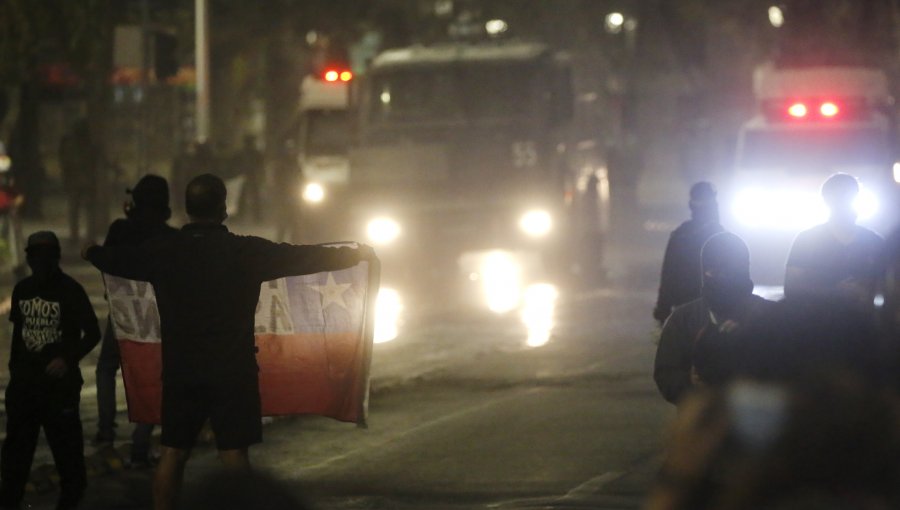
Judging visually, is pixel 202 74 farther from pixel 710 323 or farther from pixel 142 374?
pixel 710 323

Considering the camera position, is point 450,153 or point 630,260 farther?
point 630,260

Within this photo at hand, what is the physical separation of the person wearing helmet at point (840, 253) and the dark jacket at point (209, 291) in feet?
6.75

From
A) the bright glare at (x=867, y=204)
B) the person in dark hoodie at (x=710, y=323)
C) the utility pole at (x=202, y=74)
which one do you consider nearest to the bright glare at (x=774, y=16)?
the utility pole at (x=202, y=74)

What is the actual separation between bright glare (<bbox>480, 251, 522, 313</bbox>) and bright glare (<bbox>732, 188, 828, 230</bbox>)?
9.03 feet

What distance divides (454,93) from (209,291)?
14833mm

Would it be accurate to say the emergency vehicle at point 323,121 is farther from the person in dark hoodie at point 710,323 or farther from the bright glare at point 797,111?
the person in dark hoodie at point 710,323

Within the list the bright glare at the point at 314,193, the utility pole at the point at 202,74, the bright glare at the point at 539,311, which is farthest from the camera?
the utility pole at the point at 202,74

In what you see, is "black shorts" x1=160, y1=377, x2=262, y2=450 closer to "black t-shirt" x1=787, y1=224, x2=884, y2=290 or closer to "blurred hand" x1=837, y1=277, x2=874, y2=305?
"black t-shirt" x1=787, y1=224, x2=884, y2=290

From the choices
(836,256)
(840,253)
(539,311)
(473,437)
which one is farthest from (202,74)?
(836,256)

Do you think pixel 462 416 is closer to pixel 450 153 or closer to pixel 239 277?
pixel 239 277

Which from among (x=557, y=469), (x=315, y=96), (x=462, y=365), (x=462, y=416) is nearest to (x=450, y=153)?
(x=315, y=96)

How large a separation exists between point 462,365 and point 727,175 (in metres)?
8.46

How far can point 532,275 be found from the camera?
2402 centimetres

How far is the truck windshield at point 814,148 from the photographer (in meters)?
21.2
